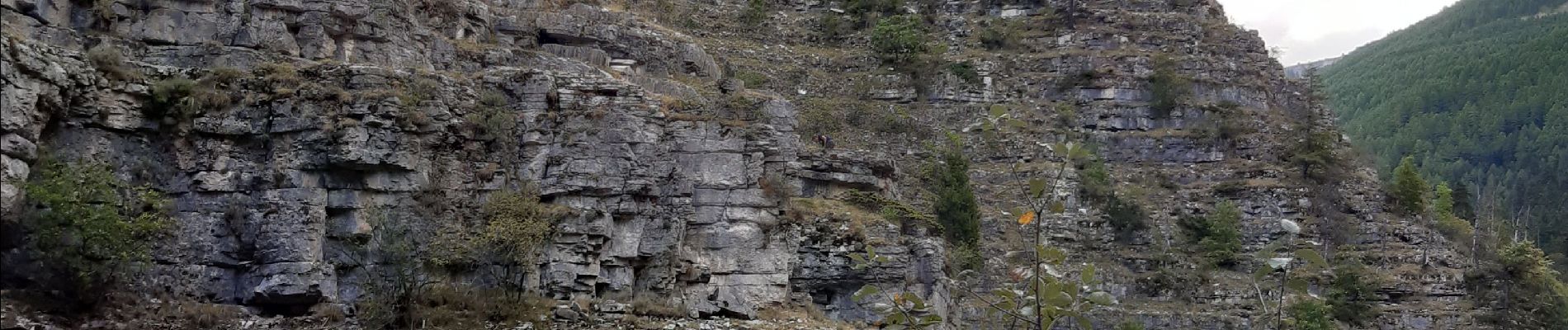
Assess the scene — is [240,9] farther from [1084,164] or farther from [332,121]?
[1084,164]

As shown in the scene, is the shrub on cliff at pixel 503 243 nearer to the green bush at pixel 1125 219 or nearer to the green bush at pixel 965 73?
the green bush at pixel 1125 219

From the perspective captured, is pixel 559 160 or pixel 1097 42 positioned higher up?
pixel 1097 42

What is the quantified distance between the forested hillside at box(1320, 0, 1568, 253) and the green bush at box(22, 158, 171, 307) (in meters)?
72.2

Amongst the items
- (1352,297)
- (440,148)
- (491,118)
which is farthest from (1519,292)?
(440,148)

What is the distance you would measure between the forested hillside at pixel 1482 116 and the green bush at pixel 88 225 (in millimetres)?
72234

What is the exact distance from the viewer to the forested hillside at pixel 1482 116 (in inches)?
3501

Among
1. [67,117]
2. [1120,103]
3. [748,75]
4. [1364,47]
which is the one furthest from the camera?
[1364,47]

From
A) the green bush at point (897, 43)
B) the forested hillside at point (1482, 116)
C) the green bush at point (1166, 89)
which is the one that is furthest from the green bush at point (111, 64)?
the forested hillside at point (1482, 116)

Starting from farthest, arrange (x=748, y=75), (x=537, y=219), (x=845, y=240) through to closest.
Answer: (x=748, y=75), (x=845, y=240), (x=537, y=219)

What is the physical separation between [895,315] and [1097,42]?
5198 cm

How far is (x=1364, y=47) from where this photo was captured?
485 feet

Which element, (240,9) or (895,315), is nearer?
(895,315)

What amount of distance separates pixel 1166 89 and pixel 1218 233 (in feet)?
25.8

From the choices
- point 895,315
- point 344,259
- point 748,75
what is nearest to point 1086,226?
point 748,75
